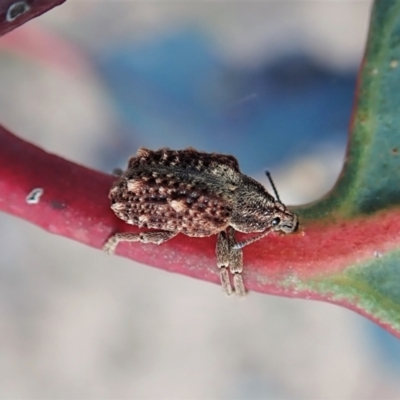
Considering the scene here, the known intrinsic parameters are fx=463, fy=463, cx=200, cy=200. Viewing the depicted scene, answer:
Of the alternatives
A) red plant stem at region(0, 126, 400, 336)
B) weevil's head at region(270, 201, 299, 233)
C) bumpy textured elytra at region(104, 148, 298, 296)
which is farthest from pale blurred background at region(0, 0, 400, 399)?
red plant stem at region(0, 126, 400, 336)

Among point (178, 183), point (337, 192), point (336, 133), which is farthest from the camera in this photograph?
point (336, 133)

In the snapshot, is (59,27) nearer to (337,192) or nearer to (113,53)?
(113,53)

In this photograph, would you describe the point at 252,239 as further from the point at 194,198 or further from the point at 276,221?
the point at 194,198

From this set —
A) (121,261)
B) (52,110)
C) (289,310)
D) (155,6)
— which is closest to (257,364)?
(289,310)

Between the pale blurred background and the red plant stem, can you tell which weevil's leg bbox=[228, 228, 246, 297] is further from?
the pale blurred background

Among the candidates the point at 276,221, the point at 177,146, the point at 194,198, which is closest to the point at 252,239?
the point at 276,221
